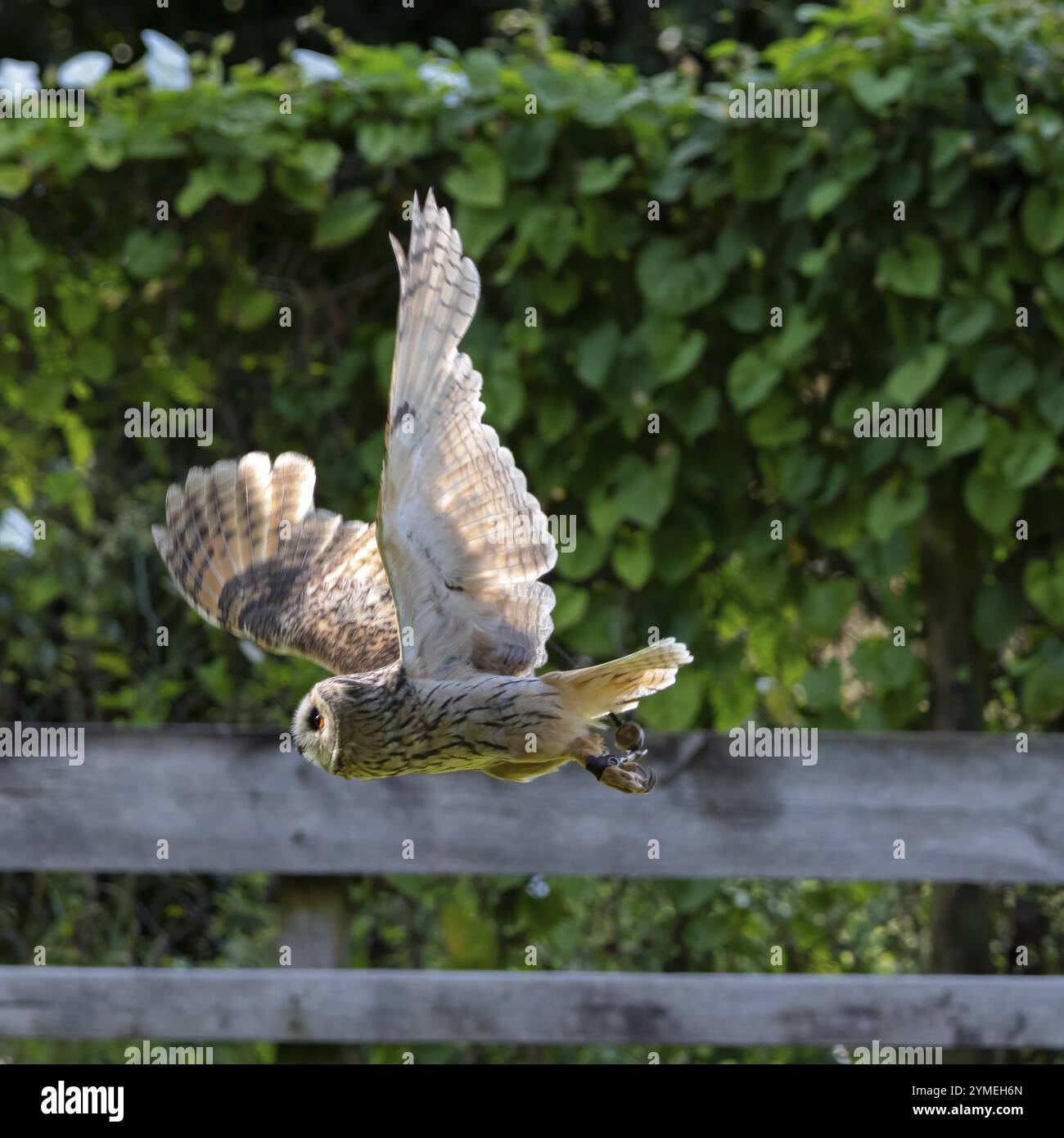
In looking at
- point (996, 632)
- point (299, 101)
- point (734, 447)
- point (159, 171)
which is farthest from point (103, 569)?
point (996, 632)

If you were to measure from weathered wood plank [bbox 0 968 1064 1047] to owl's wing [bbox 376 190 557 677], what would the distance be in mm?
1269

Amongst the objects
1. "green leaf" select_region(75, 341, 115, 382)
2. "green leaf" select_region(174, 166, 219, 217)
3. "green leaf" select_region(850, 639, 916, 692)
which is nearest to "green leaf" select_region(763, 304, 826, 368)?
"green leaf" select_region(850, 639, 916, 692)

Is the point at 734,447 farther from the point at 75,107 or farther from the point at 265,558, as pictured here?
the point at 75,107

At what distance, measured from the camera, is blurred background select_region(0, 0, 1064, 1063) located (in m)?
3.45

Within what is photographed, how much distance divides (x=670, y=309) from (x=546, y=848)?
1261 millimetres

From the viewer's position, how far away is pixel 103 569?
4031 millimetres

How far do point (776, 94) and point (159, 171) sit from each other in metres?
1.53

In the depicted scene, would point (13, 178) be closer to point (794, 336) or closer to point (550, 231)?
point (550, 231)

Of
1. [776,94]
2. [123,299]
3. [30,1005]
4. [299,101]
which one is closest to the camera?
[30,1005]

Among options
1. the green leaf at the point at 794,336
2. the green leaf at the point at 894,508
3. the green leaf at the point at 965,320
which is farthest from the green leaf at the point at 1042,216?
Result: the green leaf at the point at 894,508

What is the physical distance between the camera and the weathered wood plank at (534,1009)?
315 centimetres

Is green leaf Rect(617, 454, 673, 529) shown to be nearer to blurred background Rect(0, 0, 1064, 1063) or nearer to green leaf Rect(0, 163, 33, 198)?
blurred background Rect(0, 0, 1064, 1063)

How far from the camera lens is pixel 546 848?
3.28 metres

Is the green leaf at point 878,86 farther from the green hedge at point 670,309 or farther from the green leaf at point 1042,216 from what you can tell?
the green leaf at point 1042,216
